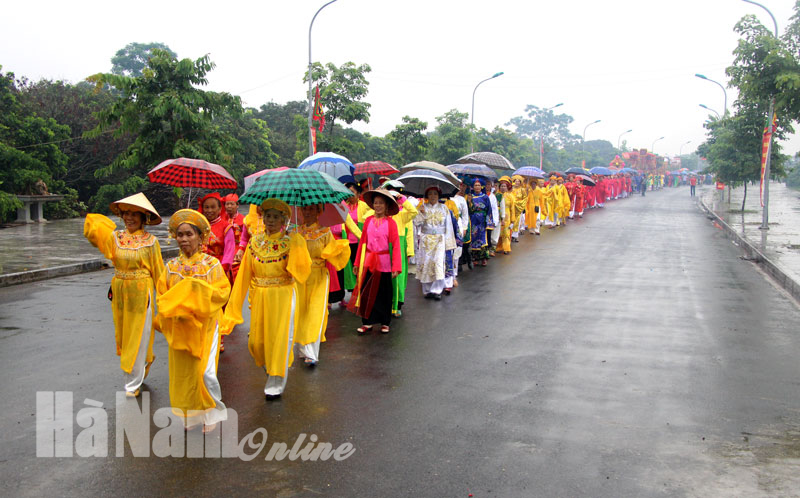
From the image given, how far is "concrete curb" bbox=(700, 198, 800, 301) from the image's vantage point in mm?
10430

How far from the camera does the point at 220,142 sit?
1544 centimetres

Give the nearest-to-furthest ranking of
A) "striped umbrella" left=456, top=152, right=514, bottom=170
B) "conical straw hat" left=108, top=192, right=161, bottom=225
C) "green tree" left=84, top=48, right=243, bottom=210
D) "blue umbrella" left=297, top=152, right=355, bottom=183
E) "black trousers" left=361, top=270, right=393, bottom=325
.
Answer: "conical straw hat" left=108, top=192, right=161, bottom=225, "black trousers" left=361, top=270, right=393, bottom=325, "blue umbrella" left=297, top=152, right=355, bottom=183, "green tree" left=84, top=48, right=243, bottom=210, "striped umbrella" left=456, top=152, right=514, bottom=170

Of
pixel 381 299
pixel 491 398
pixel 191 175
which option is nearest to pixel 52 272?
pixel 191 175

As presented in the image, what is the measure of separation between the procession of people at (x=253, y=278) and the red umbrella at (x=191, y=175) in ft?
1.17

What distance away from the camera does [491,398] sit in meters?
5.29

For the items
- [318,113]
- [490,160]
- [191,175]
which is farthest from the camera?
[318,113]

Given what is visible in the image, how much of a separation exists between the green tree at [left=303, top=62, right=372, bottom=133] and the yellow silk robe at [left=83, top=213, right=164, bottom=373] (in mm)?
19080

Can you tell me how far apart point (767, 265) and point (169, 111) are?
42.9 feet

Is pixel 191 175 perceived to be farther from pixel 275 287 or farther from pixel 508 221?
pixel 508 221

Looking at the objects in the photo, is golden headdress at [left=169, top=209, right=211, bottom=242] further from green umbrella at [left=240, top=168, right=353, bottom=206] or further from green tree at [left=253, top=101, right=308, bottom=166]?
green tree at [left=253, top=101, right=308, bottom=166]

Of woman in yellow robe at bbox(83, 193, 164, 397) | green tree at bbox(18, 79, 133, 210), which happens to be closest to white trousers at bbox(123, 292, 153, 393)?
woman in yellow robe at bbox(83, 193, 164, 397)

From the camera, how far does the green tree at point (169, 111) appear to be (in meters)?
14.4

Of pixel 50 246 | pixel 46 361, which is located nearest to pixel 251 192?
pixel 46 361

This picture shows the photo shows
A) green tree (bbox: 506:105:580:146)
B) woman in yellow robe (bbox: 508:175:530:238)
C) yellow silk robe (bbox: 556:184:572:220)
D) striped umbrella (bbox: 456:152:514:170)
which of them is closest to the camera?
striped umbrella (bbox: 456:152:514:170)
